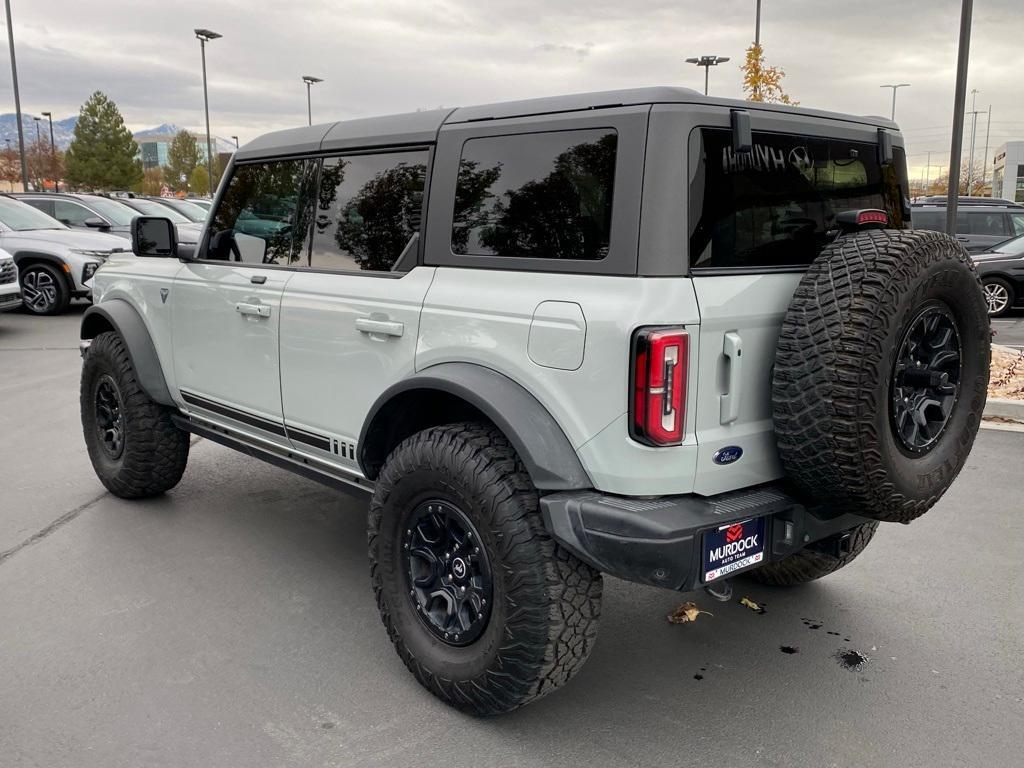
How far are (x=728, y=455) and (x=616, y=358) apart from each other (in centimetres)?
49

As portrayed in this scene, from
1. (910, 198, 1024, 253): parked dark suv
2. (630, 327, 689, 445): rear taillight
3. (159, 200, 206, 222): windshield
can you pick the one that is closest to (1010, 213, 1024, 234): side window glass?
(910, 198, 1024, 253): parked dark suv

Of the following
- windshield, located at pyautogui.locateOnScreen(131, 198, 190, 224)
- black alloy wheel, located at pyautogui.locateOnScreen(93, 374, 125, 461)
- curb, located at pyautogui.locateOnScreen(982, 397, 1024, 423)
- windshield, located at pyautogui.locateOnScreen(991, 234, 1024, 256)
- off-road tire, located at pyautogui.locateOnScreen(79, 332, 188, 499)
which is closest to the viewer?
off-road tire, located at pyautogui.locateOnScreen(79, 332, 188, 499)

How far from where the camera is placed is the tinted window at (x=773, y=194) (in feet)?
8.87

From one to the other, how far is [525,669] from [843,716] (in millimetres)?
1126

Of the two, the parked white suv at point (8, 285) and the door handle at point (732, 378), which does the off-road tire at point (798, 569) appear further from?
the parked white suv at point (8, 285)

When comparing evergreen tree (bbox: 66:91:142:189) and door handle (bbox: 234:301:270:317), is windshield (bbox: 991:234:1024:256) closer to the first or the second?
door handle (bbox: 234:301:270:317)

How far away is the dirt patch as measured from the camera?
7328 millimetres

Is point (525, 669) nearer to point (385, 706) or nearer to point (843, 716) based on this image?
point (385, 706)

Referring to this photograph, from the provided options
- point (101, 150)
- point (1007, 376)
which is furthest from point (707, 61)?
point (101, 150)

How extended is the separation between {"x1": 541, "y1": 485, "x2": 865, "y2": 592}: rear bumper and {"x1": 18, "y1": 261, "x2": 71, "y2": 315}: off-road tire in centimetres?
1263

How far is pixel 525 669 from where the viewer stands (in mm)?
2766

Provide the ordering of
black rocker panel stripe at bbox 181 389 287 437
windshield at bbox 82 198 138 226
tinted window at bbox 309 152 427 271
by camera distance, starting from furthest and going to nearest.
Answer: windshield at bbox 82 198 138 226, black rocker panel stripe at bbox 181 389 287 437, tinted window at bbox 309 152 427 271

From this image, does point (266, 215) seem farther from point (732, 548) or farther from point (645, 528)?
point (732, 548)

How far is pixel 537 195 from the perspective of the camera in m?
2.91
